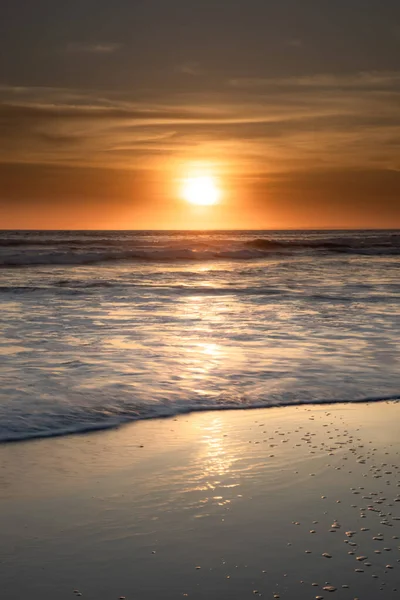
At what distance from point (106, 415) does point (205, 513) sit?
8.78 feet

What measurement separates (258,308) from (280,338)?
5.64 meters

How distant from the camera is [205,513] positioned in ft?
14.6

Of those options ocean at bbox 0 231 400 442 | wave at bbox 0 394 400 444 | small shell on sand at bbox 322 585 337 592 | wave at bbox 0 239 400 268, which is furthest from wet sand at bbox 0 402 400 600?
wave at bbox 0 239 400 268

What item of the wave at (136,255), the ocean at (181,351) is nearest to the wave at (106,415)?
the ocean at (181,351)

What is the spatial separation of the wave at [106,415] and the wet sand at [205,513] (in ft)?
0.73

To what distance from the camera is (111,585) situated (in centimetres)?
356

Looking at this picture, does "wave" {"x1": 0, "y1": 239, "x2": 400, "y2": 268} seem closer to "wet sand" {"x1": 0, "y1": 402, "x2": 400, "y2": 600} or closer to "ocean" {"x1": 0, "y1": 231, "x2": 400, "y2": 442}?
"ocean" {"x1": 0, "y1": 231, "x2": 400, "y2": 442}

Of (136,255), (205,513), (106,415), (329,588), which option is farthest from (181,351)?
(136,255)

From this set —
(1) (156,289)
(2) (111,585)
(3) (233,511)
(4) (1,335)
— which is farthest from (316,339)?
(1) (156,289)

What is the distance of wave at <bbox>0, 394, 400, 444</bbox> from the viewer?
6402 millimetres

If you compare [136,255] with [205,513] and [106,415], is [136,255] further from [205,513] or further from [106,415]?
[205,513]

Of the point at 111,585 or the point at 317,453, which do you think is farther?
the point at 317,453

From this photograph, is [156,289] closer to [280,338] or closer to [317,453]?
[280,338]

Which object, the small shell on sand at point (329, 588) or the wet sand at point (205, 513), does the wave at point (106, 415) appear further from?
the small shell on sand at point (329, 588)
